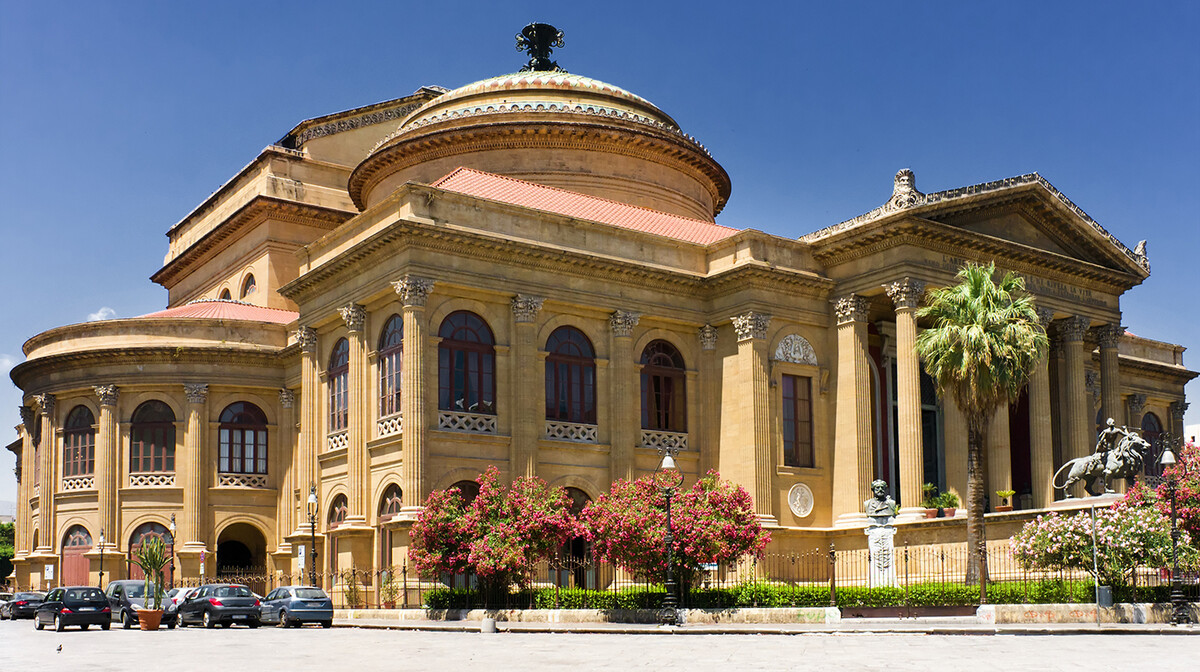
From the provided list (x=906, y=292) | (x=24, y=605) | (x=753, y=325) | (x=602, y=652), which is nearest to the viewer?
(x=602, y=652)

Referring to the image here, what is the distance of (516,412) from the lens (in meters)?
40.1

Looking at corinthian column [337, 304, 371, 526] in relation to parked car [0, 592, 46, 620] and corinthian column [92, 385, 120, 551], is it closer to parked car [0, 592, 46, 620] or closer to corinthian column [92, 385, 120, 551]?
corinthian column [92, 385, 120, 551]

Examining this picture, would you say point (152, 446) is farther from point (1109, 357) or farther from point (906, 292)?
point (1109, 357)

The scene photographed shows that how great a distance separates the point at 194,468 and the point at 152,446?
2053 millimetres

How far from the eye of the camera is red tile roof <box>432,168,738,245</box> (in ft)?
143

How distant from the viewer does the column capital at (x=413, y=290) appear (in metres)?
38.2

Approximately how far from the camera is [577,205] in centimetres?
4544

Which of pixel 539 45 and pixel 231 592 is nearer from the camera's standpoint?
pixel 231 592

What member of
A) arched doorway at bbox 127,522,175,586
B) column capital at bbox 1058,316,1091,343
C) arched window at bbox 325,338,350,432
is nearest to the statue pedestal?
column capital at bbox 1058,316,1091,343


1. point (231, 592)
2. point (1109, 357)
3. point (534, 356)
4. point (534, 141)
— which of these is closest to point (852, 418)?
point (534, 356)

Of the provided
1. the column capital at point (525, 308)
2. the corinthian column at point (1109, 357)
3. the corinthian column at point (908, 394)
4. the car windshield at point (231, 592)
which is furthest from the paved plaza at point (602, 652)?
the corinthian column at point (1109, 357)

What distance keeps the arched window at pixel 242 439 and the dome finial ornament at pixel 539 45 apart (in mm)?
19053

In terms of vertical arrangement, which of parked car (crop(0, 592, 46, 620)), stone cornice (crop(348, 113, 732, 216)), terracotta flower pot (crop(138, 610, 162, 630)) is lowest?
parked car (crop(0, 592, 46, 620))

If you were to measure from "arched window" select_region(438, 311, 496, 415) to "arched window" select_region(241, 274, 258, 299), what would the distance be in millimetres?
20054
